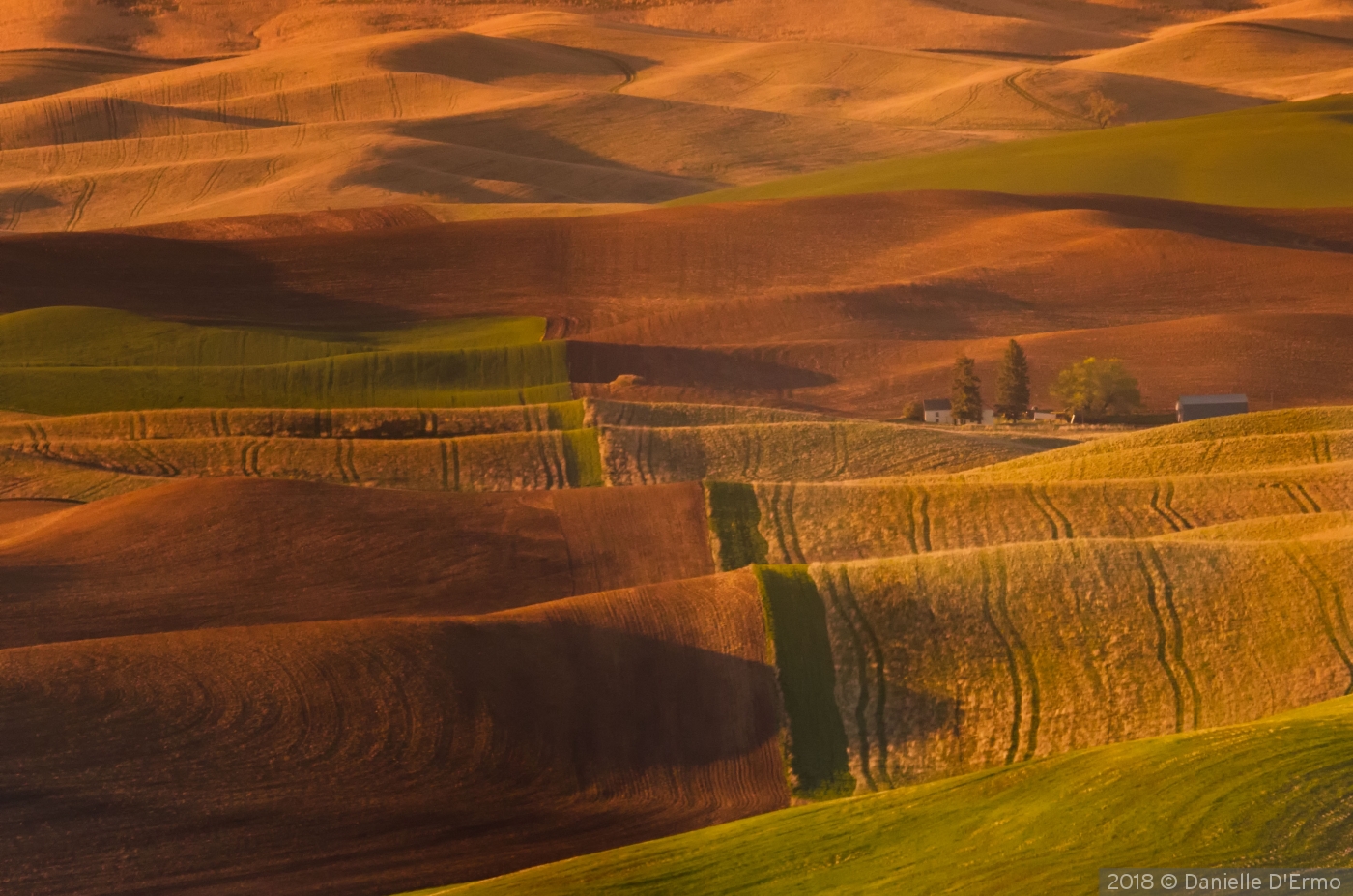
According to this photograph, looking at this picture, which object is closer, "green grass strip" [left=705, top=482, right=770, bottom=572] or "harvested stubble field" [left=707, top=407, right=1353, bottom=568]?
"green grass strip" [left=705, top=482, right=770, bottom=572]

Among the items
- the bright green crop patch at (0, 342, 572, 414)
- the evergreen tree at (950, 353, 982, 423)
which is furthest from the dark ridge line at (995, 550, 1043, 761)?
the bright green crop patch at (0, 342, 572, 414)

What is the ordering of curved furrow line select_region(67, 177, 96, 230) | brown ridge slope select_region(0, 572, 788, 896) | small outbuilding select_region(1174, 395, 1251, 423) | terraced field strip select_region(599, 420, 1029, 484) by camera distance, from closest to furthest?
brown ridge slope select_region(0, 572, 788, 896) → terraced field strip select_region(599, 420, 1029, 484) → small outbuilding select_region(1174, 395, 1251, 423) → curved furrow line select_region(67, 177, 96, 230)

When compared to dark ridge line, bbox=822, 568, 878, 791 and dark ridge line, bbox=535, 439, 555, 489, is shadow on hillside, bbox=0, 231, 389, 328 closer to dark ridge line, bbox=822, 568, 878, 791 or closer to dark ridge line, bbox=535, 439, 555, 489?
dark ridge line, bbox=535, 439, 555, 489

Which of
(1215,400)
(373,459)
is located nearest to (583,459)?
(373,459)

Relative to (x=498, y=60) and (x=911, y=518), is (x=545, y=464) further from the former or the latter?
(x=498, y=60)

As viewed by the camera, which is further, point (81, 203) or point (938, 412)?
point (81, 203)

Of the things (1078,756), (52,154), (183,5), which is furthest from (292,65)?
(1078,756)
